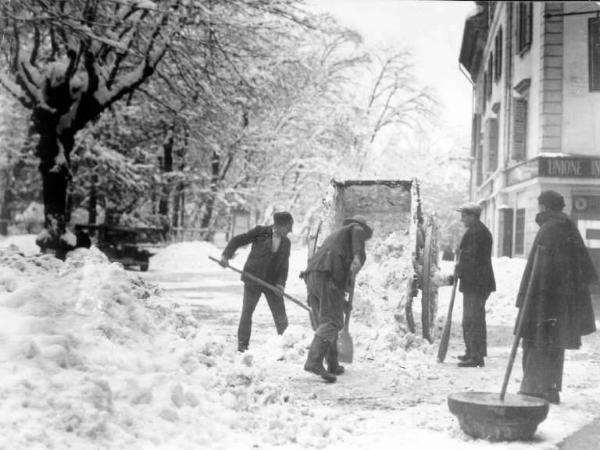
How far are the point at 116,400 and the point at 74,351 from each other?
0.49m

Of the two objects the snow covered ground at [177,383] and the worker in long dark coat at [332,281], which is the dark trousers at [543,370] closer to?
the snow covered ground at [177,383]

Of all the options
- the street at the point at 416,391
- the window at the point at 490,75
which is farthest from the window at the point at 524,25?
the street at the point at 416,391

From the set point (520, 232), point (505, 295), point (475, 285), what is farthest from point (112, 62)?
point (475, 285)

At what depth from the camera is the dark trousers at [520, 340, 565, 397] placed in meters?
6.26

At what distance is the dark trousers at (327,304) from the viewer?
7008 millimetres

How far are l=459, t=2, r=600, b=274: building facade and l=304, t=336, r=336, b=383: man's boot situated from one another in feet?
38.2

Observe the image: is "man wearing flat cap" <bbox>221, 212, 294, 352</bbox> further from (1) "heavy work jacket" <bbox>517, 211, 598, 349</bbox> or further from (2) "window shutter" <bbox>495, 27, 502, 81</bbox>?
(2) "window shutter" <bbox>495, 27, 502, 81</bbox>

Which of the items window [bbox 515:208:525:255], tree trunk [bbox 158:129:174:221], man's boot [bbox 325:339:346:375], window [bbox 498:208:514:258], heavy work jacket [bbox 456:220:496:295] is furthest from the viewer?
tree trunk [bbox 158:129:174:221]

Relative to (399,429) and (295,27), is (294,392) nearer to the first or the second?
(399,429)

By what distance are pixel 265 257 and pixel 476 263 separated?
2.35 meters

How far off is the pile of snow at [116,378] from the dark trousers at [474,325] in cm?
302

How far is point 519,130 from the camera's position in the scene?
71.2 ft

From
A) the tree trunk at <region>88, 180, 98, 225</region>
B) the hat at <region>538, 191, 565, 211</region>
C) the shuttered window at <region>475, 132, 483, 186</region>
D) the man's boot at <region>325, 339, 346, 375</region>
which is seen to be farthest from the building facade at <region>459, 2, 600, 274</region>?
the tree trunk at <region>88, 180, 98, 225</region>

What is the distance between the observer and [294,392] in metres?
6.50
